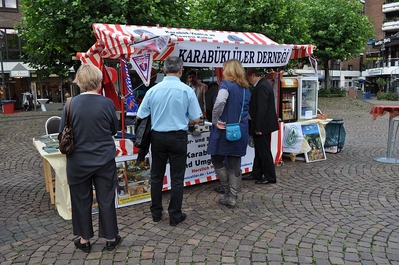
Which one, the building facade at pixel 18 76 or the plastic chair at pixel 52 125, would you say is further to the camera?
the building facade at pixel 18 76

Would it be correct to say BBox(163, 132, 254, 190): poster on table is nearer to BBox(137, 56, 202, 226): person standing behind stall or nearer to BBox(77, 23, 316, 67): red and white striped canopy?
BBox(77, 23, 316, 67): red and white striped canopy

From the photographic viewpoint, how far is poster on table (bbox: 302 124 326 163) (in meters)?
6.72

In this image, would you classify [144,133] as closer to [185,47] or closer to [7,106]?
[185,47]

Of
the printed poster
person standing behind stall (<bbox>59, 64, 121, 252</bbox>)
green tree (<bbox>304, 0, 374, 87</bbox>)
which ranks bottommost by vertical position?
the printed poster

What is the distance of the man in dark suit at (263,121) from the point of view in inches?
203

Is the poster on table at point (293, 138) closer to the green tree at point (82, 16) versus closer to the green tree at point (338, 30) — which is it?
the green tree at point (82, 16)

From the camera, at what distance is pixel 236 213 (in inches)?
163

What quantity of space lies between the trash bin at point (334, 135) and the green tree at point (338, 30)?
46.0 feet

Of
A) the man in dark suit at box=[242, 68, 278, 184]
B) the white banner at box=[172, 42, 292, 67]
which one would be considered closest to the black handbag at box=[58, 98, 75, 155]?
the white banner at box=[172, 42, 292, 67]

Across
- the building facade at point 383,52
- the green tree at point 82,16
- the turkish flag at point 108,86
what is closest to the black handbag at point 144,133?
the turkish flag at point 108,86

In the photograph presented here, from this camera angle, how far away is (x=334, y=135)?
7414mm

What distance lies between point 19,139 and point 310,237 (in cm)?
898

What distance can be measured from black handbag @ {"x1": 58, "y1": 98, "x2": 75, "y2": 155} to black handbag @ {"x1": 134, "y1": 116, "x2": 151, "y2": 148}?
2.83 feet

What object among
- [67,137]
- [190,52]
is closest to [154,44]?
[190,52]
